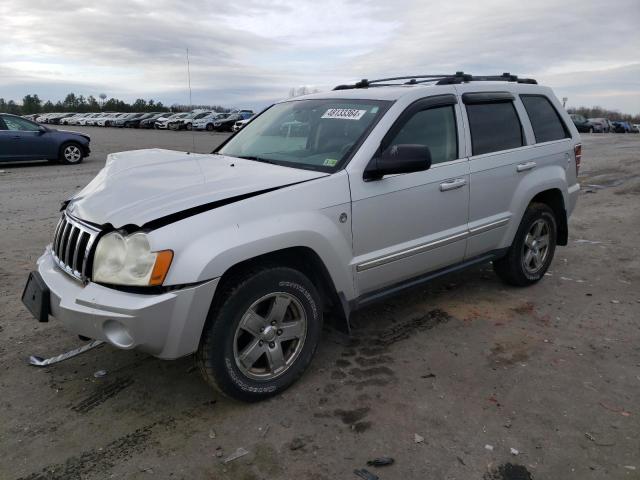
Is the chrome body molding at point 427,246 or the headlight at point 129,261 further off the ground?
the headlight at point 129,261

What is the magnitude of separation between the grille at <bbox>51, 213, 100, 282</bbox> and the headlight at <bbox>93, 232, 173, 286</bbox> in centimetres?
11

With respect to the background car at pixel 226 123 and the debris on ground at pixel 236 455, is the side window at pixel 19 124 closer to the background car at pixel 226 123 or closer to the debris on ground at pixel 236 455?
the debris on ground at pixel 236 455

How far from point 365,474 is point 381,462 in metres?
0.12

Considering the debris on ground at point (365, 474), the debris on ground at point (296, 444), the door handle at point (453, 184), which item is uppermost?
the door handle at point (453, 184)

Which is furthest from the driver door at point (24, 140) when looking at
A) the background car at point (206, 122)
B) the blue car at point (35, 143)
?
the background car at point (206, 122)

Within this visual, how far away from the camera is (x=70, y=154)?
1543 cm

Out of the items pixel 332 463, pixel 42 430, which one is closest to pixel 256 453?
pixel 332 463

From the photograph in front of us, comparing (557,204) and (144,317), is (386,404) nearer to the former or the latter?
(144,317)

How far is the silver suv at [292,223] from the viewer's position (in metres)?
2.77

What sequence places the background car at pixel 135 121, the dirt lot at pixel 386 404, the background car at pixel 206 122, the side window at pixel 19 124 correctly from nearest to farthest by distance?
the dirt lot at pixel 386 404, the side window at pixel 19 124, the background car at pixel 206 122, the background car at pixel 135 121

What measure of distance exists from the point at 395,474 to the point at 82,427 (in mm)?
1736

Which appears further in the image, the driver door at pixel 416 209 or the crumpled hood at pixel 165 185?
the driver door at pixel 416 209

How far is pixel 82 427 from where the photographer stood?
117 inches

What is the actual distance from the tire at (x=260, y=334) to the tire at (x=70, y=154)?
46.4 ft
